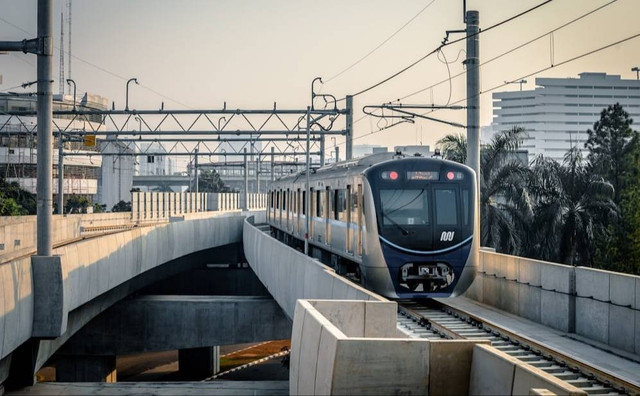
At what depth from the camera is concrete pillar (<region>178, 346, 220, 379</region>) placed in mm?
42562

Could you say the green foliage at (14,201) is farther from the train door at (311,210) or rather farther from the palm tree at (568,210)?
the train door at (311,210)

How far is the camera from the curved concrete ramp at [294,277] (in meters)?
16.1

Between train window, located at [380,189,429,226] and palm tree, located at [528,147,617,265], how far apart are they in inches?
827

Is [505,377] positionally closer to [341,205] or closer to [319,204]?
[341,205]

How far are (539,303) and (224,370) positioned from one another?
2749 cm

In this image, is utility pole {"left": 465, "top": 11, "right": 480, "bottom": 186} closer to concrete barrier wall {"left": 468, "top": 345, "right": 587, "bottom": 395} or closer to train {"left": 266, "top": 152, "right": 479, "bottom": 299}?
train {"left": 266, "top": 152, "right": 479, "bottom": 299}

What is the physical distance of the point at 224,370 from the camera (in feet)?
147

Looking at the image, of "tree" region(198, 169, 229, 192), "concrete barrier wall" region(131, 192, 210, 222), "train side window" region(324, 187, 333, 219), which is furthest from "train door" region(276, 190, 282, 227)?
"tree" region(198, 169, 229, 192)

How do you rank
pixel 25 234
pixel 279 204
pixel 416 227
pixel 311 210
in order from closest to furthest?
pixel 416 227 → pixel 25 234 → pixel 311 210 → pixel 279 204

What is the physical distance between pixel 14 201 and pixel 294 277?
41.0 m

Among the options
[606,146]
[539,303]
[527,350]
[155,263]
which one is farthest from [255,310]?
[606,146]

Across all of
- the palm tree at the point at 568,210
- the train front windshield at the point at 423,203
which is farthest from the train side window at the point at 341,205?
the palm tree at the point at 568,210

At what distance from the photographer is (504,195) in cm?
4219

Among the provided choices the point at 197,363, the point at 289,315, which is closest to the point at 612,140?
the point at 197,363
